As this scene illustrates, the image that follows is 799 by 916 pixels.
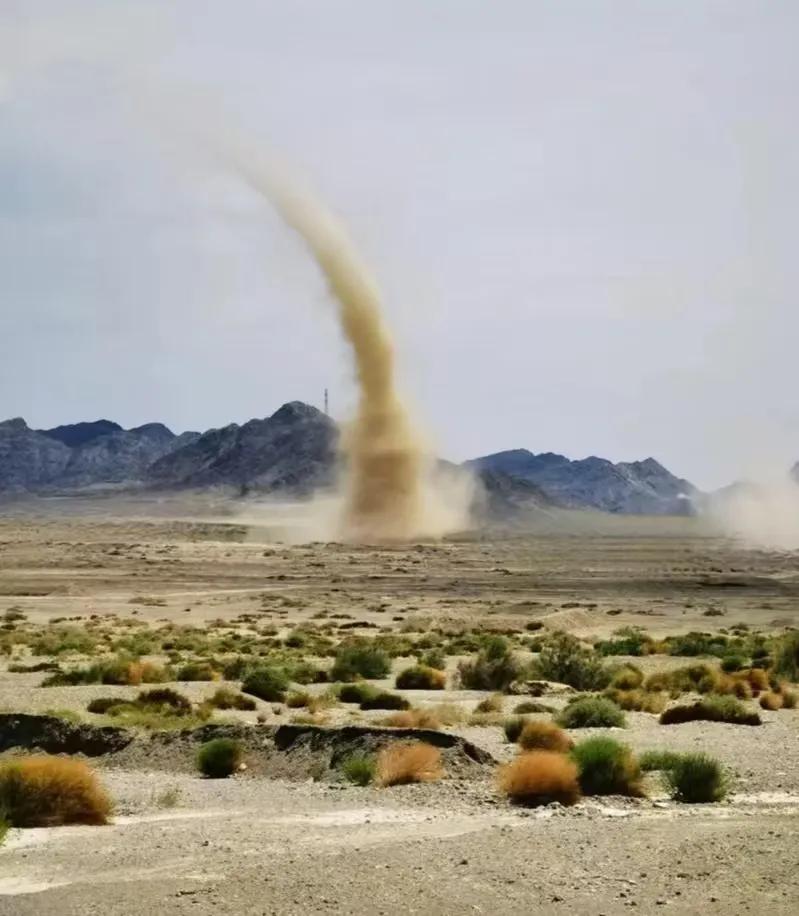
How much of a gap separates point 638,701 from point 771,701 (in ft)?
9.77

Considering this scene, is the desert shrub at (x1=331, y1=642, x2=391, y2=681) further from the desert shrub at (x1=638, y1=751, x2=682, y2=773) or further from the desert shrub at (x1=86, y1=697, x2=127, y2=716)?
the desert shrub at (x1=638, y1=751, x2=682, y2=773)

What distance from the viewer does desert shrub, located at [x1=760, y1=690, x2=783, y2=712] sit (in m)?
28.2

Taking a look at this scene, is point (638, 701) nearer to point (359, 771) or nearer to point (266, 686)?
point (266, 686)

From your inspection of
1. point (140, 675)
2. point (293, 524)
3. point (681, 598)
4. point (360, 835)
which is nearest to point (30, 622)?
point (140, 675)

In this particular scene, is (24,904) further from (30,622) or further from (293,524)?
(293,524)

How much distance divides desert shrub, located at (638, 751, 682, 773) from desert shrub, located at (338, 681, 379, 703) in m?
10.5

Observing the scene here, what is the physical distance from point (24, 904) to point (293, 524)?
184213 mm

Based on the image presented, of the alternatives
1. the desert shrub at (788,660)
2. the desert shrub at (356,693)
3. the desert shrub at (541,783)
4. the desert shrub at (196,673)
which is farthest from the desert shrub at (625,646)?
the desert shrub at (541,783)

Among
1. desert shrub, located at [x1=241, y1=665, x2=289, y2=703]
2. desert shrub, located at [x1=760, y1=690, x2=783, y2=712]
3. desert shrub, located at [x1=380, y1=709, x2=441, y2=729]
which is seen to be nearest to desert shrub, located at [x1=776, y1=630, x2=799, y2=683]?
desert shrub, located at [x1=760, y1=690, x2=783, y2=712]

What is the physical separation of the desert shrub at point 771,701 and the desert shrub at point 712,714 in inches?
87.1

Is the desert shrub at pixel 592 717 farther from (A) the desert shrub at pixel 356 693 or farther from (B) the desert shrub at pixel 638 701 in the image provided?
(A) the desert shrub at pixel 356 693

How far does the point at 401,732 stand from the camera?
21000mm

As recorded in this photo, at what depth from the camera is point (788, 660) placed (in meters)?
38.1

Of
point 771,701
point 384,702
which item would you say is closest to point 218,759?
point 384,702
